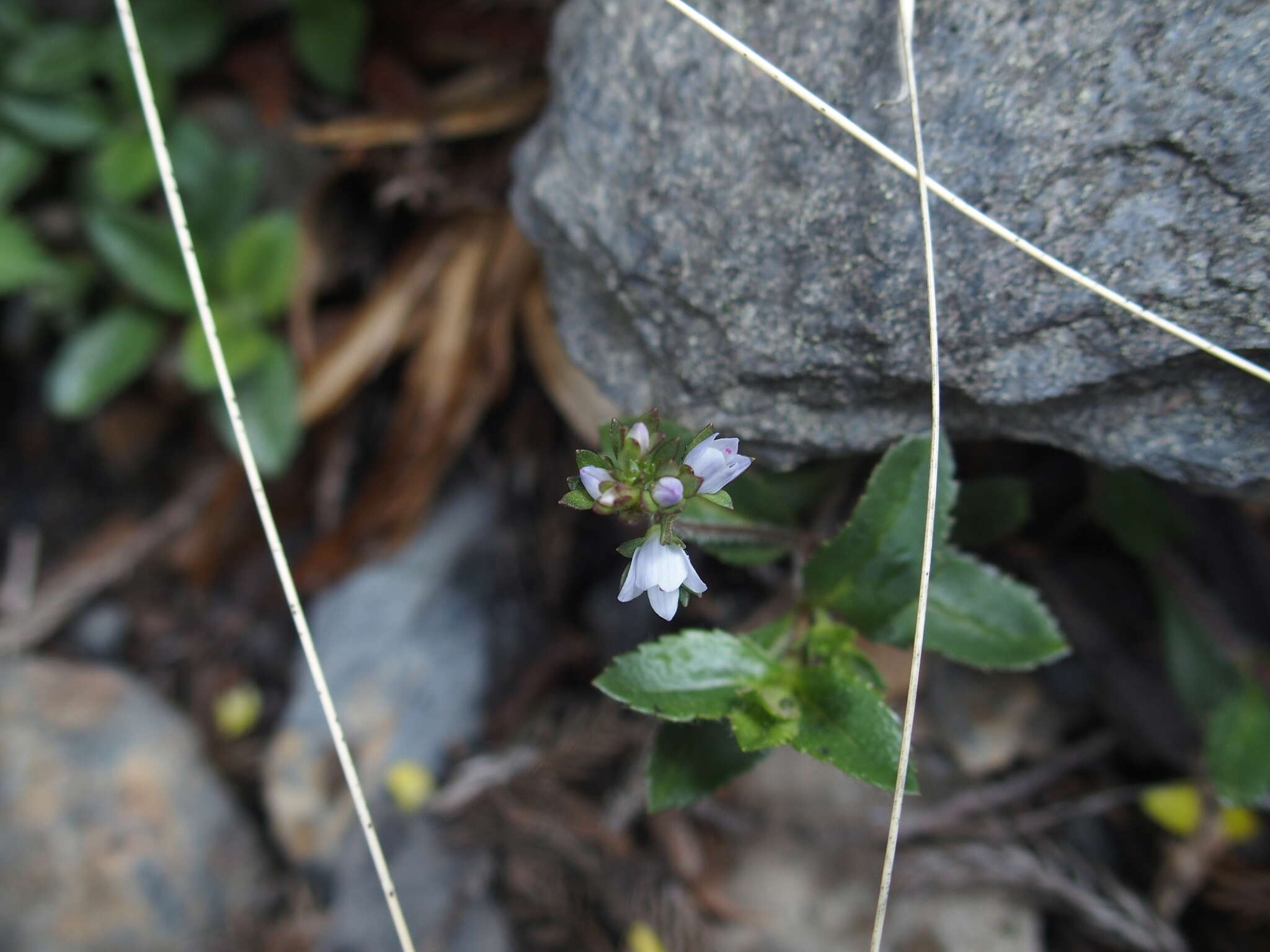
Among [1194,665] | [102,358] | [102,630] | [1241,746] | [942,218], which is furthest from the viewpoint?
[102,630]

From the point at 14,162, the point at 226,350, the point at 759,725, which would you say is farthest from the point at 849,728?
the point at 14,162

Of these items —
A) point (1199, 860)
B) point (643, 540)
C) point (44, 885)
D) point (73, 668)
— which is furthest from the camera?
point (73, 668)

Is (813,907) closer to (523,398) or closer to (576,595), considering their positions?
(576,595)

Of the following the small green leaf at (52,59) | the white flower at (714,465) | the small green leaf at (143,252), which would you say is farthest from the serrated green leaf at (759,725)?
the small green leaf at (52,59)

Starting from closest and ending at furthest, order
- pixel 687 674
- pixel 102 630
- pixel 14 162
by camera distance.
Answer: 1. pixel 687 674
2. pixel 14 162
3. pixel 102 630

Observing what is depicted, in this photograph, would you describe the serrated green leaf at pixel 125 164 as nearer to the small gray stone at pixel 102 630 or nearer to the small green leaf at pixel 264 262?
the small green leaf at pixel 264 262

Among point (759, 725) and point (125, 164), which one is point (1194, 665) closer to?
point (759, 725)

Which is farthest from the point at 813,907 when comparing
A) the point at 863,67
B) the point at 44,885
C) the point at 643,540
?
the point at 44,885
